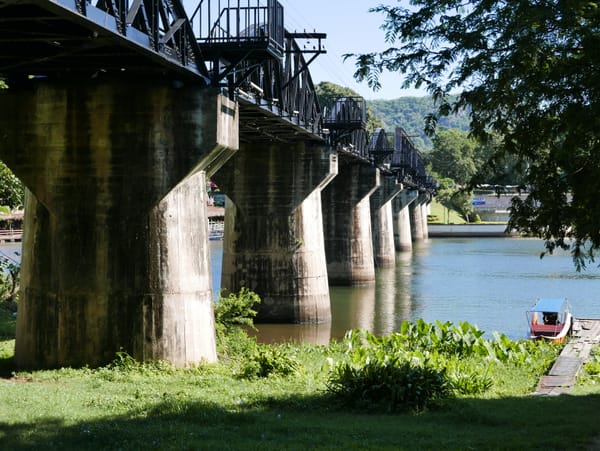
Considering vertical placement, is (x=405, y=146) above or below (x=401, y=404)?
above

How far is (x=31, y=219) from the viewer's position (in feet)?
68.8

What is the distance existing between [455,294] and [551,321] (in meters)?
18.9

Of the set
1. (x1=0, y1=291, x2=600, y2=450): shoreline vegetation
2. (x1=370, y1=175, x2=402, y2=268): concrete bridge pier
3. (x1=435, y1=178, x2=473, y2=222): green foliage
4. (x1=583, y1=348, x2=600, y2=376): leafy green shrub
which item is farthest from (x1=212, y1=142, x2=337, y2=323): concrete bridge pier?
(x1=435, y1=178, x2=473, y2=222): green foliage

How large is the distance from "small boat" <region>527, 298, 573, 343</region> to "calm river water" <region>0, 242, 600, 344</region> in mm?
1587

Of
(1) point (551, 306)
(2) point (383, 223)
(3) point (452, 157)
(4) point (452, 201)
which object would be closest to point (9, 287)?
(1) point (551, 306)

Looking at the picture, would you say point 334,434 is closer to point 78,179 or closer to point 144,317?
point 144,317

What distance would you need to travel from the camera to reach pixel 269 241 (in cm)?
3984

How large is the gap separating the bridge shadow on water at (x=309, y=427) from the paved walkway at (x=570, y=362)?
12.8ft

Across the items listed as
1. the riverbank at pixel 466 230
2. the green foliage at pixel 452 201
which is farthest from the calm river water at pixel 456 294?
the green foliage at pixel 452 201

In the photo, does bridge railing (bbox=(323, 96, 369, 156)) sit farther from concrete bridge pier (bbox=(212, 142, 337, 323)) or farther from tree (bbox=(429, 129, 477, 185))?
tree (bbox=(429, 129, 477, 185))

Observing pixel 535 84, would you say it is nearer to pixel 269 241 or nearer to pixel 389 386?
pixel 389 386

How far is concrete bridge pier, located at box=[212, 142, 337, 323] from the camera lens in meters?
39.8

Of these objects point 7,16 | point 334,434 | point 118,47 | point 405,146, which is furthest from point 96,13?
point 405,146

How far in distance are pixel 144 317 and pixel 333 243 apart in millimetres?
39982
